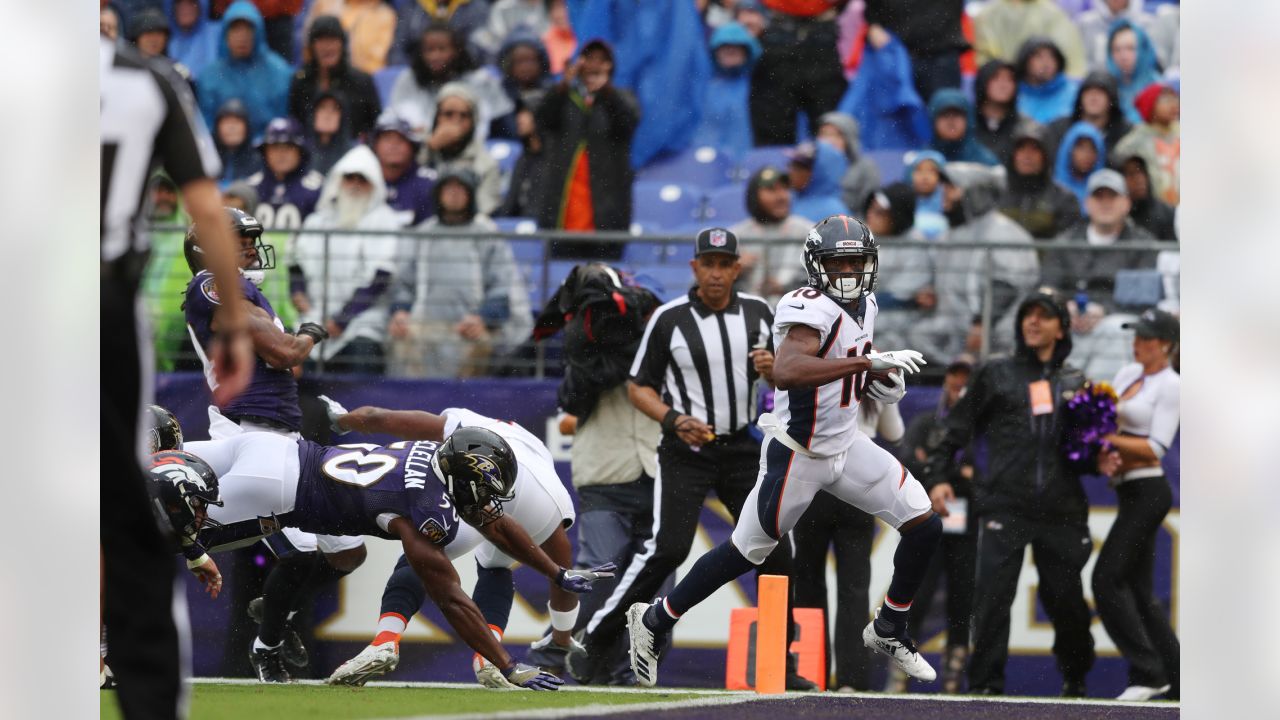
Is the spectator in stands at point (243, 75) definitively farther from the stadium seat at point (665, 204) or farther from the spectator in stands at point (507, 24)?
the stadium seat at point (665, 204)

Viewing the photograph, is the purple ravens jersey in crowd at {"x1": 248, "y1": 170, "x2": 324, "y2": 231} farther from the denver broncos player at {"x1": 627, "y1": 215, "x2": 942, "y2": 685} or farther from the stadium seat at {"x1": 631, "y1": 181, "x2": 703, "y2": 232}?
the denver broncos player at {"x1": 627, "y1": 215, "x2": 942, "y2": 685}

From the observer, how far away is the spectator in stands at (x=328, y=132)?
8898mm

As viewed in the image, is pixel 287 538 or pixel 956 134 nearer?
pixel 287 538

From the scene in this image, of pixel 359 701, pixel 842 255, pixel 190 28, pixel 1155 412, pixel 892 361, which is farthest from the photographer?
pixel 190 28

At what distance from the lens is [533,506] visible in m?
6.09

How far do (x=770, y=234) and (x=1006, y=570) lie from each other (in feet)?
6.55

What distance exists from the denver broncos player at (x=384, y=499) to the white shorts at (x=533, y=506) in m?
0.09

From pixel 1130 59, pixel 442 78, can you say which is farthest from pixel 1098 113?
pixel 442 78

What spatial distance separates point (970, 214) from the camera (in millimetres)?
8602

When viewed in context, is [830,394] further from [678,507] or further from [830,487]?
[678,507]

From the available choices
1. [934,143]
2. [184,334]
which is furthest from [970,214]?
[184,334]

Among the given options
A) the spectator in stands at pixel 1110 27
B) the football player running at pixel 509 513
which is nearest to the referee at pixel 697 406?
the football player running at pixel 509 513

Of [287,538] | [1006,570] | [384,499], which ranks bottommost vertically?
[1006,570]
